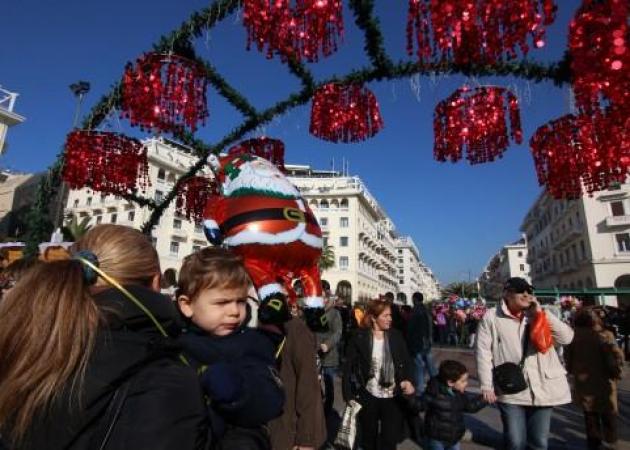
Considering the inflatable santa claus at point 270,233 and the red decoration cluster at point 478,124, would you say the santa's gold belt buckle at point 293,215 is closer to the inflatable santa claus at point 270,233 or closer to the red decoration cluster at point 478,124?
the inflatable santa claus at point 270,233

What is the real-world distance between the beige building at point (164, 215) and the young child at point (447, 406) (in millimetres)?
36967

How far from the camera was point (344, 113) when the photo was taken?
530 centimetres

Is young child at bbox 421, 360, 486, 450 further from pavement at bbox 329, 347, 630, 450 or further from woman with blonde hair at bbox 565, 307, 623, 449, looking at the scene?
woman with blonde hair at bbox 565, 307, 623, 449

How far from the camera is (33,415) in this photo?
1.04m

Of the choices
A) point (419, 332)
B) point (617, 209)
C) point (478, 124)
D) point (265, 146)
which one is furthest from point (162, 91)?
point (617, 209)

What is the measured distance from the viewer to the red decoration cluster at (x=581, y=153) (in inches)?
142

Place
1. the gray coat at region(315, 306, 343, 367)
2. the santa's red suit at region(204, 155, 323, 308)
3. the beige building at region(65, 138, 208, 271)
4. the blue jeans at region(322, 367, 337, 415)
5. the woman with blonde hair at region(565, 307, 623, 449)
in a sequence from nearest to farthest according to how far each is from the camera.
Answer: the santa's red suit at region(204, 155, 323, 308) < the woman with blonde hair at region(565, 307, 623, 449) < the blue jeans at region(322, 367, 337, 415) < the gray coat at region(315, 306, 343, 367) < the beige building at region(65, 138, 208, 271)

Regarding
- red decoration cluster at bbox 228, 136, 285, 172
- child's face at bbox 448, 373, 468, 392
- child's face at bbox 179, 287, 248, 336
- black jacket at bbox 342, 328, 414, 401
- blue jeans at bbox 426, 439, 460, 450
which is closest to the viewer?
child's face at bbox 179, 287, 248, 336

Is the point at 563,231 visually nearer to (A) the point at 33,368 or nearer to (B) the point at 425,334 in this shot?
(B) the point at 425,334

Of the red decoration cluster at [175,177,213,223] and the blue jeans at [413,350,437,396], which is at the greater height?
the red decoration cluster at [175,177,213,223]

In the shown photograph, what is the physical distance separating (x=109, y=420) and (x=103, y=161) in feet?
22.0

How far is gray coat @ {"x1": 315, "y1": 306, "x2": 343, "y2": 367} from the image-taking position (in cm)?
647

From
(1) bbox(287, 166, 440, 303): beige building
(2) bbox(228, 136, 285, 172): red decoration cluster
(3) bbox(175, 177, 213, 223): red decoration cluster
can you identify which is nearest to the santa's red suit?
(2) bbox(228, 136, 285, 172): red decoration cluster

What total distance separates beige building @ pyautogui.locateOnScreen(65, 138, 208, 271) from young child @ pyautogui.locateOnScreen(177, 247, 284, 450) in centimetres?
3826
